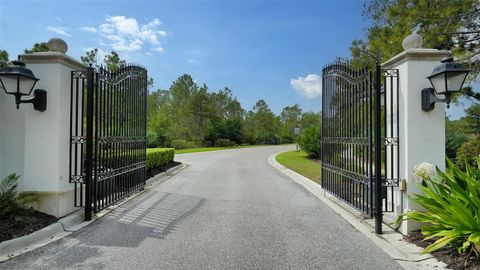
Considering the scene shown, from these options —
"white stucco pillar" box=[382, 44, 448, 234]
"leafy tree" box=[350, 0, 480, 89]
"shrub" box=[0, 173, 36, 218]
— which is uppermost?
"leafy tree" box=[350, 0, 480, 89]

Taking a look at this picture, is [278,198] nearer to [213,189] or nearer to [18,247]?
[213,189]

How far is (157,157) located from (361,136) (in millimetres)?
8271

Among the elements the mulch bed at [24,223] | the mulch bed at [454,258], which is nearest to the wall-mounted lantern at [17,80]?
the mulch bed at [24,223]

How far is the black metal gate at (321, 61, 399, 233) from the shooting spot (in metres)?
5.09

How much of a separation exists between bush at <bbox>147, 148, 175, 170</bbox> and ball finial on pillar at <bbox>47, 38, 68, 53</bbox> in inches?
237

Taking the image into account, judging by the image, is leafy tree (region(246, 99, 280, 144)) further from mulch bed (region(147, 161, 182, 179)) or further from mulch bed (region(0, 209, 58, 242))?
mulch bed (region(0, 209, 58, 242))

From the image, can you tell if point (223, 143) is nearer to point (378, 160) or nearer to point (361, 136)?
point (361, 136)

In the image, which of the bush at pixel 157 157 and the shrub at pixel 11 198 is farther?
the bush at pixel 157 157

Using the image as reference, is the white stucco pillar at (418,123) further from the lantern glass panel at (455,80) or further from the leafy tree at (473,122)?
the leafy tree at (473,122)

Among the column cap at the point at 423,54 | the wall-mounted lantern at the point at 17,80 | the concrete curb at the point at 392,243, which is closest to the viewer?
the concrete curb at the point at 392,243

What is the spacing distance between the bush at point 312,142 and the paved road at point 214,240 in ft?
47.1

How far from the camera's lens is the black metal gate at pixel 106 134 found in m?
5.52

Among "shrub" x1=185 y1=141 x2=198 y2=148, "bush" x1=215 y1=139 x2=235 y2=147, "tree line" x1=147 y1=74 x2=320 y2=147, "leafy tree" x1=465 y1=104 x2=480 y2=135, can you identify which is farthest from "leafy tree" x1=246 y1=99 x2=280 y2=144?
"leafy tree" x1=465 y1=104 x2=480 y2=135

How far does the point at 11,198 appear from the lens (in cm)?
477
